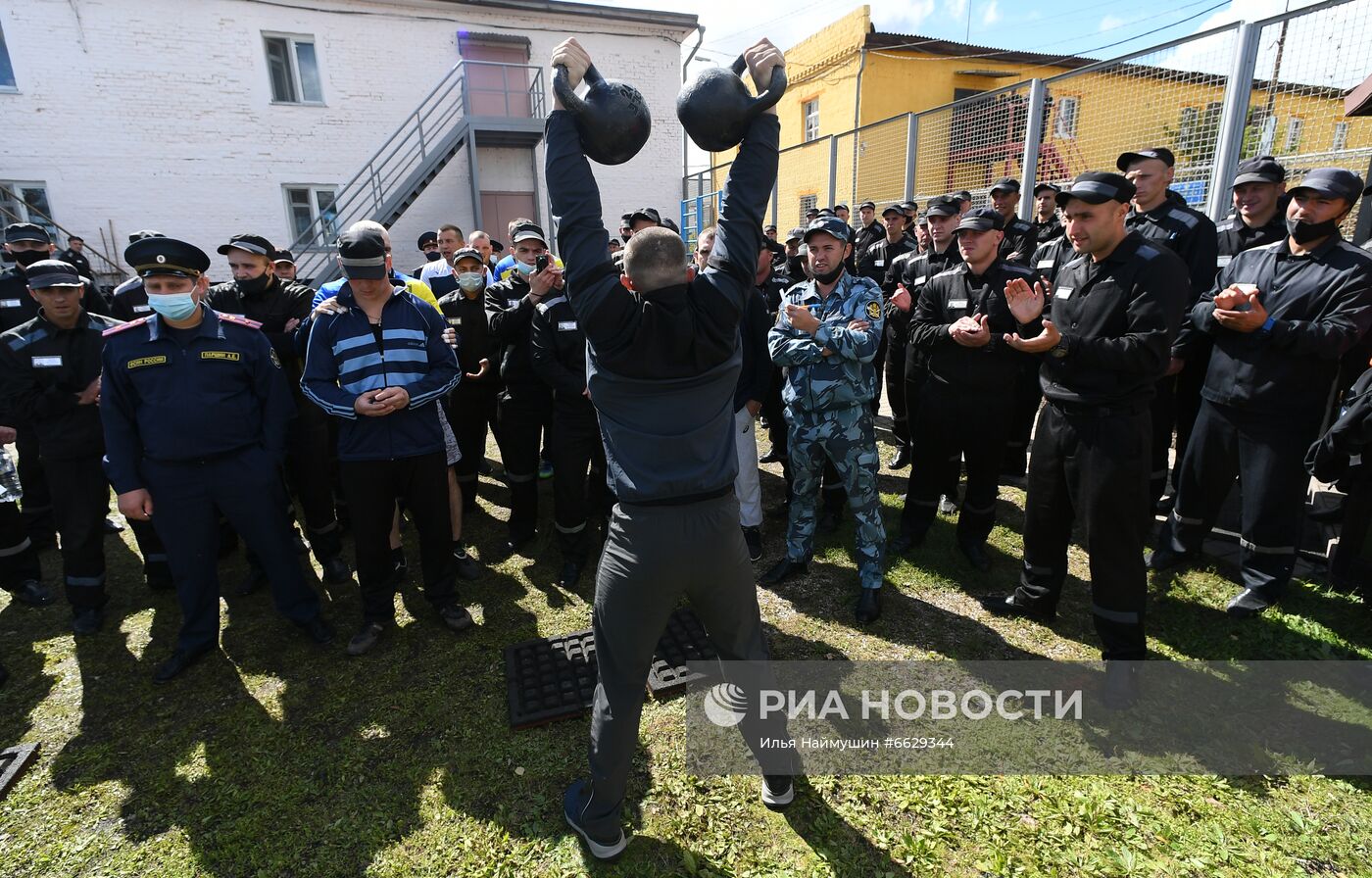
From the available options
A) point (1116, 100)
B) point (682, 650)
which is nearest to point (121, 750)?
point (682, 650)

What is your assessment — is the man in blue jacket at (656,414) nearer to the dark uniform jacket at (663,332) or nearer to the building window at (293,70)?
the dark uniform jacket at (663,332)

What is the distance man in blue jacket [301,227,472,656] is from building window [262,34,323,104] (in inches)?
581

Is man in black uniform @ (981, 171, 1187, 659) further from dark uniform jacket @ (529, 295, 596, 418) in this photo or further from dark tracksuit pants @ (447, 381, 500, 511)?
dark tracksuit pants @ (447, 381, 500, 511)

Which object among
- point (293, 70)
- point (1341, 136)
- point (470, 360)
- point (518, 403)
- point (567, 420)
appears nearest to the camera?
point (567, 420)

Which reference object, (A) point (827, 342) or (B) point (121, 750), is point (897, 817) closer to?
(A) point (827, 342)

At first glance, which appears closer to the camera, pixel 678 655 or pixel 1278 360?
pixel 1278 360

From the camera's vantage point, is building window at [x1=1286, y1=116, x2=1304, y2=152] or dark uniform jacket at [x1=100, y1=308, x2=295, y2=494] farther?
building window at [x1=1286, y1=116, x2=1304, y2=152]

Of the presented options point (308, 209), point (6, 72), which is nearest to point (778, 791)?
point (308, 209)

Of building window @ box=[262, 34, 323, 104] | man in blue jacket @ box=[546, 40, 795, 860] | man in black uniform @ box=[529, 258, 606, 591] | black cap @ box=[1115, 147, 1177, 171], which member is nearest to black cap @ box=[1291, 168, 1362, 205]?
black cap @ box=[1115, 147, 1177, 171]

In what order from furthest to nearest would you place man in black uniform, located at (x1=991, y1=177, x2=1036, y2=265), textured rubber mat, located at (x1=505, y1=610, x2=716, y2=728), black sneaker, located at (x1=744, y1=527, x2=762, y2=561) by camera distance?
man in black uniform, located at (x1=991, y1=177, x2=1036, y2=265), black sneaker, located at (x1=744, y1=527, x2=762, y2=561), textured rubber mat, located at (x1=505, y1=610, x2=716, y2=728)

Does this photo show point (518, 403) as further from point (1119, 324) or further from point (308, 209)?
point (308, 209)

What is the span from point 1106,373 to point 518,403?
3.71 meters

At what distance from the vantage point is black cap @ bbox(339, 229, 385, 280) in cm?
343

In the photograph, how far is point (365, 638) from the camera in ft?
12.5
